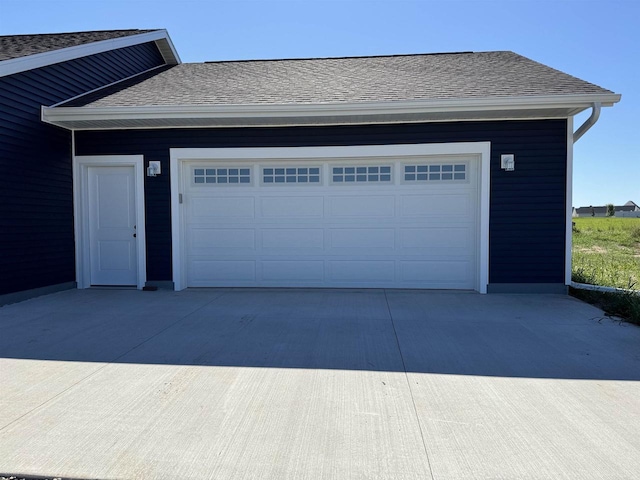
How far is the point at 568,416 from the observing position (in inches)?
113

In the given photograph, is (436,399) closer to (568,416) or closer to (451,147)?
(568,416)

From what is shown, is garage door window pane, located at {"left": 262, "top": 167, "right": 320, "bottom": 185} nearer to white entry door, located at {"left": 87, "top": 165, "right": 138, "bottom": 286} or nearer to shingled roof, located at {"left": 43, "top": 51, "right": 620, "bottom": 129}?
shingled roof, located at {"left": 43, "top": 51, "right": 620, "bottom": 129}

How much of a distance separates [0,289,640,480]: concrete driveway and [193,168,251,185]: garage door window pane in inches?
115

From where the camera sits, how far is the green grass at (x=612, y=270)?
5637 mm

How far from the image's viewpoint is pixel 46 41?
27.1ft

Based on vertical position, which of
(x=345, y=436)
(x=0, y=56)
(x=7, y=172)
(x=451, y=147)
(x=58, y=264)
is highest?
(x=0, y=56)

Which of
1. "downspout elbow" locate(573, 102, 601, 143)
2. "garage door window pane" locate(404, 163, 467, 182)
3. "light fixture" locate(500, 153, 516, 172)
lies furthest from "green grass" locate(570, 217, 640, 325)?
"garage door window pane" locate(404, 163, 467, 182)

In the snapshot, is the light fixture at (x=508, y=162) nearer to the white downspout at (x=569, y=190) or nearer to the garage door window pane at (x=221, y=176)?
the white downspout at (x=569, y=190)

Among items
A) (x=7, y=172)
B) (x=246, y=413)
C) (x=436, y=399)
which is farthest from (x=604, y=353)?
(x=7, y=172)

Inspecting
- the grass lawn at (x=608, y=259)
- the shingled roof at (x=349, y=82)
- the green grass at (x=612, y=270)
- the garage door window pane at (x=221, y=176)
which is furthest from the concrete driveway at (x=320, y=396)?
the shingled roof at (x=349, y=82)

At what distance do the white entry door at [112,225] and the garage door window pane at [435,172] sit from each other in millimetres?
4906

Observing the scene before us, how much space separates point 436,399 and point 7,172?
22.0 feet

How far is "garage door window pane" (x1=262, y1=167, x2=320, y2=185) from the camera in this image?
25.1ft

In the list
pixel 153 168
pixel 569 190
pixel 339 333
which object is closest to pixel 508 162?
pixel 569 190
